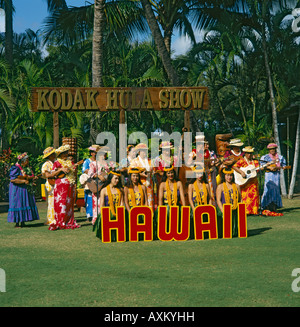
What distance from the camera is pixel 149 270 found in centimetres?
715

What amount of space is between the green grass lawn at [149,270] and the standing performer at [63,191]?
71cm

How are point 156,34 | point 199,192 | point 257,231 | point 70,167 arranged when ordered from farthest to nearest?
point 156,34, point 70,167, point 257,231, point 199,192

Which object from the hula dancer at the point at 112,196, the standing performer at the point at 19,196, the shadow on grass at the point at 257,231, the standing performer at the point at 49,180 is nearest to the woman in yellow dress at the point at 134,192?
the hula dancer at the point at 112,196

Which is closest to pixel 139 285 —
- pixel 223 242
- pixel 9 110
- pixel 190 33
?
pixel 223 242

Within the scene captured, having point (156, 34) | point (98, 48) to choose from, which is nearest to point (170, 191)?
point (98, 48)

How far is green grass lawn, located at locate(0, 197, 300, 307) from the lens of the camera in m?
5.73

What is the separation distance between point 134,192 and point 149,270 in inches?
115

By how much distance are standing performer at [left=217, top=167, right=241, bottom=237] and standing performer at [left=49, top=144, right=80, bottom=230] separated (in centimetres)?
318

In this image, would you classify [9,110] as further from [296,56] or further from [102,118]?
[296,56]

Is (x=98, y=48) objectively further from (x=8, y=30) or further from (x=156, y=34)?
(x=8, y=30)

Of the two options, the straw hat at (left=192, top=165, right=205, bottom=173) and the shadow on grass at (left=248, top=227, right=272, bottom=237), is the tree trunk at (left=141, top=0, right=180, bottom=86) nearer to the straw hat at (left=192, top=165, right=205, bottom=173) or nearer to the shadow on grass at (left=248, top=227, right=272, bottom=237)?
the straw hat at (left=192, top=165, right=205, bottom=173)

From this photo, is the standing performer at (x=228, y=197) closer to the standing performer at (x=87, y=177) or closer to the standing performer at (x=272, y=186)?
the standing performer at (x=272, y=186)

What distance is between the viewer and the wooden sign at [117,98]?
39.1 ft

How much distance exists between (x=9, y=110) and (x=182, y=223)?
408 inches
